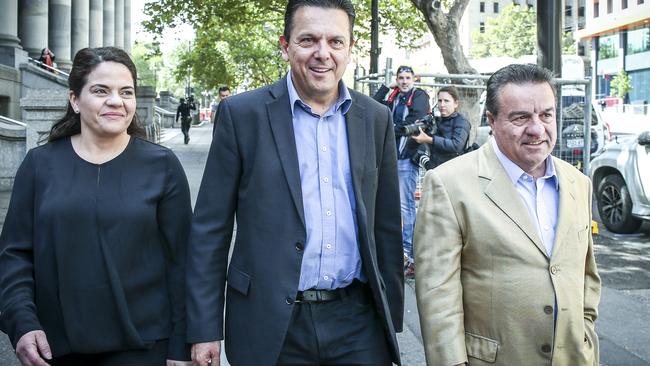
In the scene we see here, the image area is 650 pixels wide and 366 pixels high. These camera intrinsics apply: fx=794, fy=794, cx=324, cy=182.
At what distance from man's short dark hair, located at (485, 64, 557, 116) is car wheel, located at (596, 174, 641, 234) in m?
→ 8.46

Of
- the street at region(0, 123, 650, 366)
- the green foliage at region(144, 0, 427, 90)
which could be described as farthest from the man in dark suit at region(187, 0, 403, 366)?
the green foliage at region(144, 0, 427, 90)

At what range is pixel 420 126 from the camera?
7.89 metres

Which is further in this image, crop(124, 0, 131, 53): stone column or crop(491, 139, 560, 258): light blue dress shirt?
crop(124, 0, 131, 53): stone column

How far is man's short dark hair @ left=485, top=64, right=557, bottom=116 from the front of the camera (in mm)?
2930

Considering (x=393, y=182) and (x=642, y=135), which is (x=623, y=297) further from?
(x=393, y=182)

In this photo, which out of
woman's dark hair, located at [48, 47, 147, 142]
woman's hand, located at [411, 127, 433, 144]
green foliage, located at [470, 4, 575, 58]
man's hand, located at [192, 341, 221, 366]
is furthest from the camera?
green foliage, located at [470, 4, 575, 58]

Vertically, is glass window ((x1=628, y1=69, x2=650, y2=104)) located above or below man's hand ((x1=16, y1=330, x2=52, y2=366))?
above

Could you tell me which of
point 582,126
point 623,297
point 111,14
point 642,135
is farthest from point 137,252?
point 111,14

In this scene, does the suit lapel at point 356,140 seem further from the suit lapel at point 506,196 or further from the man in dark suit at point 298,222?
the suit lapel at point 506,196

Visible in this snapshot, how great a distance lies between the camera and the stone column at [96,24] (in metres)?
46.7

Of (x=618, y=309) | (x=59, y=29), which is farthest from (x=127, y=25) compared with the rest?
(x=618, y=309)

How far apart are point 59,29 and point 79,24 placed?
3.66m

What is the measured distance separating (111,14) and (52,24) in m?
12.7

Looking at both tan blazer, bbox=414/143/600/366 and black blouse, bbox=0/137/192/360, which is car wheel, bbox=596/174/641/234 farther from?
black blouse, bbox=0/137/192/360
